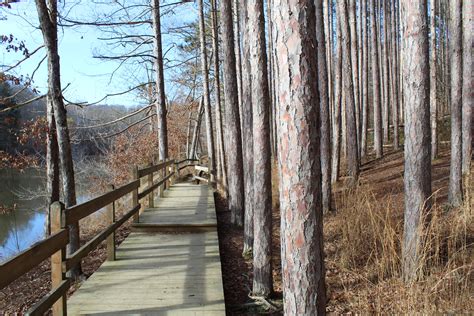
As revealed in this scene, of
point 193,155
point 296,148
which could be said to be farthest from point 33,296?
point 193,155

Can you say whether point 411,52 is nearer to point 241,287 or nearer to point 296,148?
point 296,148

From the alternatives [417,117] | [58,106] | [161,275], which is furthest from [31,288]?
[417,117]

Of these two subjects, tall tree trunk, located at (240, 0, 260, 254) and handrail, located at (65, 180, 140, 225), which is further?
tall tree trunk, located at (240, 0, 260, 254)

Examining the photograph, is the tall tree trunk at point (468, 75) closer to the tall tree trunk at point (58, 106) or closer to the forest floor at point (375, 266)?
the forest floor at point (375, 266)

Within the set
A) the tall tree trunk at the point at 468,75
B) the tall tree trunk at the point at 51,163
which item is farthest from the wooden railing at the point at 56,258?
the tall tree trunk at the point at 468,75

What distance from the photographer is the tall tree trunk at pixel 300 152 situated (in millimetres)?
2615

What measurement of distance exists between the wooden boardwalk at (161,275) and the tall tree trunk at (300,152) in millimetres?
1231

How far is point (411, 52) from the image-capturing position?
464cm

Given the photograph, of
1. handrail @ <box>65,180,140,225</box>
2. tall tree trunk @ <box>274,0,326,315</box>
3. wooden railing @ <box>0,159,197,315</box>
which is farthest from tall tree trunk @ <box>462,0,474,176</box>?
wooden railing @ <box>0,159,197,315</box>

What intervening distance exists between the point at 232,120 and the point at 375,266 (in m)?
4.64

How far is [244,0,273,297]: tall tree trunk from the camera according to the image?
15.1 ft

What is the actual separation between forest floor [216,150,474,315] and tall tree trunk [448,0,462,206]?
726 millimetres

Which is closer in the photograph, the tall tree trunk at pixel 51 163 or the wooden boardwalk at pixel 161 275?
the wooden boardwalk at pixel 161 275

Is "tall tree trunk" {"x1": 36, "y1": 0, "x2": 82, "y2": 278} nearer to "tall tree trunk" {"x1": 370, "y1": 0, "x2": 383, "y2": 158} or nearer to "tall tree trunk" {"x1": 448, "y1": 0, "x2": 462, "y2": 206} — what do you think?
"tall tree trunk" {"x1": 448, "y1": 0, "x2": 462, "y2": 206}
